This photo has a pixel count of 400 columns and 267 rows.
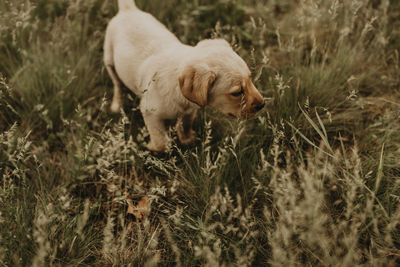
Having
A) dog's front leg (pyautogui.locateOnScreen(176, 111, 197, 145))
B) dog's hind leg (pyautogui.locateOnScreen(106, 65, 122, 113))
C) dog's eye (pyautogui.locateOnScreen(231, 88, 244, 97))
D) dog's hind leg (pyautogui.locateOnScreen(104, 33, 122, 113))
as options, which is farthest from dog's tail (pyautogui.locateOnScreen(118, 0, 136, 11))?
dog's eye (pyautogui.locateOnScreen(231, 88, 244, 97))

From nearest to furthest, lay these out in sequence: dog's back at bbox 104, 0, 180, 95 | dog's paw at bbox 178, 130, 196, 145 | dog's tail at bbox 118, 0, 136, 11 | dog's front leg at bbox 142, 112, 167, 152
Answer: dog's front leg at bbox 142, 112, 167, 152 < dog's back at bbox 104, 0, 180, 95 < dog's paw at bbox 178, 130, 196, 145 < dog's tail at bbox 118, 0, 136, 11

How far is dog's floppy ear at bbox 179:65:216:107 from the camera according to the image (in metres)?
1.87

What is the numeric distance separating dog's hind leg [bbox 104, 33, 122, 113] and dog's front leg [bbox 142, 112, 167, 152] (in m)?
0.72

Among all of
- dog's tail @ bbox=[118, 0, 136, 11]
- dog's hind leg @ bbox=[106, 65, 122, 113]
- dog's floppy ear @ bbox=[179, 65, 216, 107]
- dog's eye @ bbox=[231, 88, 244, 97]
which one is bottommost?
dog's hind leg @ bbox=[106, 65, 122, 113]

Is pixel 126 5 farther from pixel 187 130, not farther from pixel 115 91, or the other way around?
pixel 187 130

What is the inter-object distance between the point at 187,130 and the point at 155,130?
414 millimetres

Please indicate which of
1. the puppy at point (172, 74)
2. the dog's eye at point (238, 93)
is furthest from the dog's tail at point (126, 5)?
the dog's eye at point (238, 93)

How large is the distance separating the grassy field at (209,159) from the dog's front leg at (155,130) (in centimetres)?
9

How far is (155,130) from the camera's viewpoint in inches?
→ 92.4

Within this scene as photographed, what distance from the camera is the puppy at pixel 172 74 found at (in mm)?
1927

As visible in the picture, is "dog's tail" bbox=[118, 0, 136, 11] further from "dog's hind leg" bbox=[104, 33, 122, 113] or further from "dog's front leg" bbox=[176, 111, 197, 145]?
"dog's front leg" bbox=[176, 111, 197, 145]

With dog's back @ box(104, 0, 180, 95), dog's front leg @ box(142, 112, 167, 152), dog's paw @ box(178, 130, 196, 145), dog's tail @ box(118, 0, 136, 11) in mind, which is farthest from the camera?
dog's tail @ box(118, 0, 136, 11)

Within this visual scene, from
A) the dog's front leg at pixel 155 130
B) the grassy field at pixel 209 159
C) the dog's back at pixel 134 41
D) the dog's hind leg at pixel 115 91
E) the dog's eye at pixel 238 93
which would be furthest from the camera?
the dog's hind leg at pixel 115 91

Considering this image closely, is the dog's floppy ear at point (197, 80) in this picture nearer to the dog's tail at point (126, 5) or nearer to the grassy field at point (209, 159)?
the grassy field at point (209, 159)
